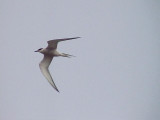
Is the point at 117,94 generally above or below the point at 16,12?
below

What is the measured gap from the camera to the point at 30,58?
82.0 inches

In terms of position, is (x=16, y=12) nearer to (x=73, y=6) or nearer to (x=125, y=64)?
(x=73, y=6)

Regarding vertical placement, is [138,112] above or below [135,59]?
below

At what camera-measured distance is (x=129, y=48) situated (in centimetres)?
210

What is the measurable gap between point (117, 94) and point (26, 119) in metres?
0.54

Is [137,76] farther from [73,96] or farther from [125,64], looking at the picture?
[73,96]

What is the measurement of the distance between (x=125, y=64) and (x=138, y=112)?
283 millimetres

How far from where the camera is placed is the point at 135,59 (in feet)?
6.87

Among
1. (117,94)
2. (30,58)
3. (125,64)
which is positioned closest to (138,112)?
(117,94)

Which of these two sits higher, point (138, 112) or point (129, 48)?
point (129, 48)

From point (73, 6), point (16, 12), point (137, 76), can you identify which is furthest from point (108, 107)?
point (16, 12)

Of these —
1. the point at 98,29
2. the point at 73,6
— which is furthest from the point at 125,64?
the point at 73,6

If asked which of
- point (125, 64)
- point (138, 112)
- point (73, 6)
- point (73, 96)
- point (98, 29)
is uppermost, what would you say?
point (73, 6)

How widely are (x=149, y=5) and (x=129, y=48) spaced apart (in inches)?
11.0
